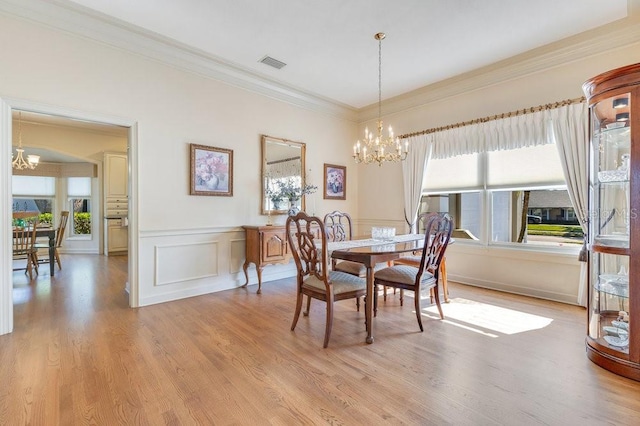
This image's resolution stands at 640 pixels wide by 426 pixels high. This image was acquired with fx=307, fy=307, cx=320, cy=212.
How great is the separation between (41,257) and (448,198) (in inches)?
329

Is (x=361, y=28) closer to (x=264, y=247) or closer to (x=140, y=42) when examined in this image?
(x=140, y=42)

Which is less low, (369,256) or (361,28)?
(361,28)

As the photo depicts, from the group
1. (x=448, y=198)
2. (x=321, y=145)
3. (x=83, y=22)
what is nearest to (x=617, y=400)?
(x=448, y=198)

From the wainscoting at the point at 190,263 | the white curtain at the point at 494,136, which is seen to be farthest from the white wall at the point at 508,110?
the wainscoting at the point at 190,263

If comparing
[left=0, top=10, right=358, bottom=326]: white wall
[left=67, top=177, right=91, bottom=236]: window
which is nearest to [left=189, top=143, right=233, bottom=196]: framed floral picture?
[left=0, top=10, right=358, bottom=326]: white wall

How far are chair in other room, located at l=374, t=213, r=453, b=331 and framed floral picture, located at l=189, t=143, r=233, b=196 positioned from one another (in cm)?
236

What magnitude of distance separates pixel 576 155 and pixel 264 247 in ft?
12.3

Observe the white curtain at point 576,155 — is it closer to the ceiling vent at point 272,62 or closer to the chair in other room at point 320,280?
the chair in other room at point 320,280

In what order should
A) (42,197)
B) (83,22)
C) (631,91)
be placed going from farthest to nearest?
1. (42,197)
2. (83,22)
3. (631,91)

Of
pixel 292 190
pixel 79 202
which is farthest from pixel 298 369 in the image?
pixel 79 202

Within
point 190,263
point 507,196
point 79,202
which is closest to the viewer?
point 190,263

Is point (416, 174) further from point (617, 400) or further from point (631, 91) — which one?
point (617, 400)

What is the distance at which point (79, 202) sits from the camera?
7707 mm

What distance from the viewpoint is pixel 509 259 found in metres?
4.01
